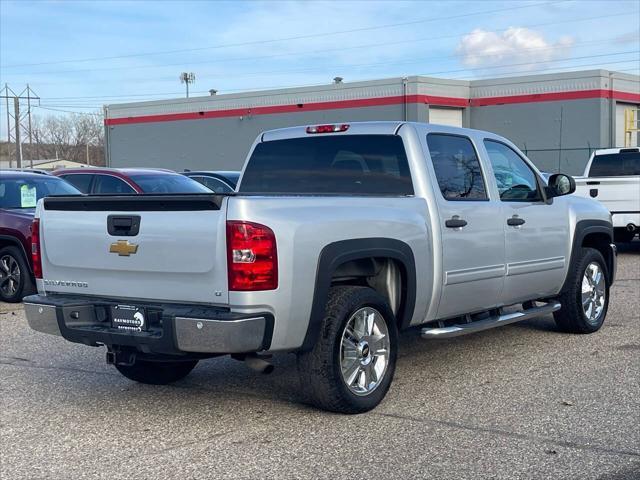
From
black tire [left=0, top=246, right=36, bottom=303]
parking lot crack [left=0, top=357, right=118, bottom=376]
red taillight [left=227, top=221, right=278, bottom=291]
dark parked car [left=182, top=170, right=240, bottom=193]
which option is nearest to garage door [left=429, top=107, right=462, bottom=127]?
dark parked car [left=182, top=170, right=240, bottom=193]

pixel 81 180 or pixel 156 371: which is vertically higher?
pixel 81 180

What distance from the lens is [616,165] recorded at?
1688cm

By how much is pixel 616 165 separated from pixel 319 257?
1288 centimetres

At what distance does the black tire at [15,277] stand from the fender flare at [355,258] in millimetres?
6076

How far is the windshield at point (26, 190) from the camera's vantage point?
11.4m

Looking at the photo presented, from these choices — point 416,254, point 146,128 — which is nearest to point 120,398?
point 416,254

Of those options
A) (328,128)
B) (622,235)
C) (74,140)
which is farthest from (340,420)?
(74,140)

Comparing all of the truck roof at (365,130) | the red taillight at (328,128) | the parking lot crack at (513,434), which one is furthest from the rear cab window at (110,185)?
the parking lot crack at (513,434)

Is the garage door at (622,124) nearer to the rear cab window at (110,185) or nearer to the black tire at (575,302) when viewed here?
the rear cab window at (110,185)

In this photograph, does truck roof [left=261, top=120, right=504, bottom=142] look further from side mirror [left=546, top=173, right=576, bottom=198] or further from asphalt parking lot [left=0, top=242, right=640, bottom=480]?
asphalt parking lot [left=0, top=242, right=640, bottom=480]

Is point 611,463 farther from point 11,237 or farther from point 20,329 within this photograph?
point 11,237

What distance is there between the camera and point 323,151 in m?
7.03

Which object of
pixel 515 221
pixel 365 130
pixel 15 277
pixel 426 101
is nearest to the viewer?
pixel 365 130

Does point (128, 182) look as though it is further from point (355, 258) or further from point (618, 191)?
point (618, 191)
